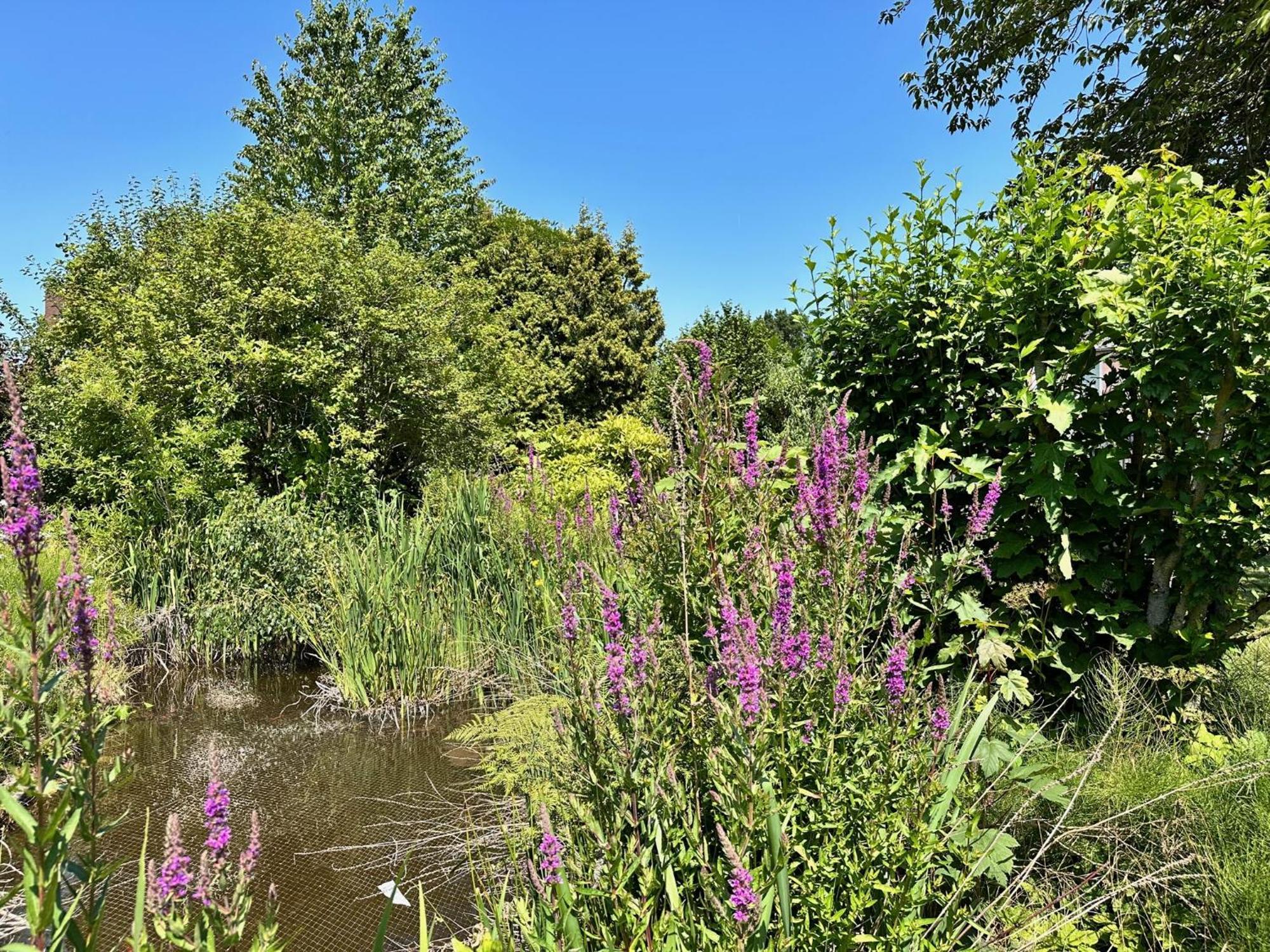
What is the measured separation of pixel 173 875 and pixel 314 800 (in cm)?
313

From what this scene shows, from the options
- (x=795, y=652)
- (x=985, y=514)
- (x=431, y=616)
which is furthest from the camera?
(x=431, y=616)

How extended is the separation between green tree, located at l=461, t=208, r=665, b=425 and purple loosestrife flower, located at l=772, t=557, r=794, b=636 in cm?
1317

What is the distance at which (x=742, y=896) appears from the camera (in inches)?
50.2

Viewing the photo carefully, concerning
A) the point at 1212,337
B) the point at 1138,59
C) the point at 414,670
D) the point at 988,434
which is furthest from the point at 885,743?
the point at 1138,59

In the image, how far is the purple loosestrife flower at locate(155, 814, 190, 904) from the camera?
3.41ft

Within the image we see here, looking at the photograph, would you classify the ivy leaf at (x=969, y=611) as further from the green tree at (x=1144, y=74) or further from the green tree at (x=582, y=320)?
the green tree at (x=582, y=320)

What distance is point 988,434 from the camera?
2820 millimetres

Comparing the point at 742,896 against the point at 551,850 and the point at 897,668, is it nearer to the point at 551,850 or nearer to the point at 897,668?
the point at 551,850

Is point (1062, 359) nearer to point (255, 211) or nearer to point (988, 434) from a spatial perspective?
point (988, 434)

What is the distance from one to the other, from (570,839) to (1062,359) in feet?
7.77

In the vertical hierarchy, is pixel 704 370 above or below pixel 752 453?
above

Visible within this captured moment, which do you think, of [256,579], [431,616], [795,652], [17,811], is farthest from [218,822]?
[256,579]

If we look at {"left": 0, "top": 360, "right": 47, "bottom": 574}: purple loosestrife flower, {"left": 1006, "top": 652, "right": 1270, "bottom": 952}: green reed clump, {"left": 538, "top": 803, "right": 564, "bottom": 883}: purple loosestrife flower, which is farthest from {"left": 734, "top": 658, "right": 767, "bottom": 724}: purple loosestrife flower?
{"left": 0, "top": 360, "right": 47, "bottom": 574}: purple loosestrife flower

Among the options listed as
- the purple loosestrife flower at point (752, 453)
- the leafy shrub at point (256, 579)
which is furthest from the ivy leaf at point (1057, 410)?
the leafy shrub at point (256, 579)
